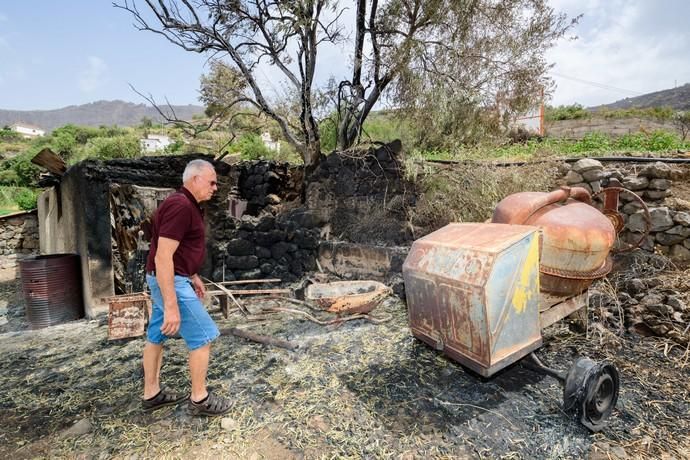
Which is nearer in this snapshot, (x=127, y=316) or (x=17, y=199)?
(x=127, y=316)

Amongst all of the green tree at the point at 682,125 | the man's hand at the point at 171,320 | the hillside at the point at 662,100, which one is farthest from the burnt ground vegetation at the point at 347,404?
the hillside at the point at 662,100

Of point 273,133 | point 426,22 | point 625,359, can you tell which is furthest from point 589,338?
point 273,133

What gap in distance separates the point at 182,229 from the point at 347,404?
1904mm

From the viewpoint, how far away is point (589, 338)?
360cm

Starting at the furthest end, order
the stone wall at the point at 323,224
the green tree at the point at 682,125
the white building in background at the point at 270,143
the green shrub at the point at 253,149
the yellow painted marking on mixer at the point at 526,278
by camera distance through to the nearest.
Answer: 1. the green shrub at the point at 253,149
2. the white building in background at the point at 270,143
3. the green tree at the point at 682,125
4. the stone wall at the point at 323,224
5. the yellow painted marking on mixer at the point at 526,278

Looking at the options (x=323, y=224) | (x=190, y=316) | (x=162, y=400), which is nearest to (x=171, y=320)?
(x=190, y=316)

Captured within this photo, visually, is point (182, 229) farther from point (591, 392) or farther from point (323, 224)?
point (323, 224)

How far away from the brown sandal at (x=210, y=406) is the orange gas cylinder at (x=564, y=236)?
2.78m

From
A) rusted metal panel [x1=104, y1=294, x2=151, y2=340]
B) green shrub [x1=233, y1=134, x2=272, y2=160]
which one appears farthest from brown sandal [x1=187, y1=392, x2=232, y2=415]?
green shrub [x1=233, y1=134, x2=272, y2=160]

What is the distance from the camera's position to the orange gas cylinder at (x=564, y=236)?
2.69 m

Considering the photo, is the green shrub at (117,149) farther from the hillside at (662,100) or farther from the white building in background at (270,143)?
the hillside at (662,100)

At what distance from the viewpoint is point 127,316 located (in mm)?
4211

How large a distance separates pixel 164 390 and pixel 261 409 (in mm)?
862

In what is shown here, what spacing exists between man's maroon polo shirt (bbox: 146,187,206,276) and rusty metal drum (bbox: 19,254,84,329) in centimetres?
442
